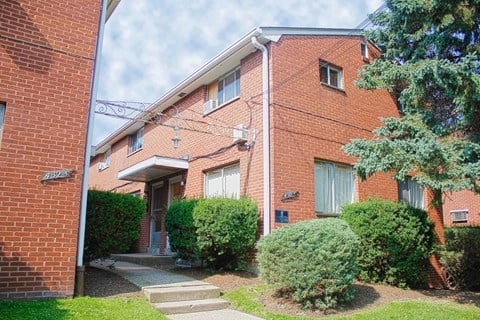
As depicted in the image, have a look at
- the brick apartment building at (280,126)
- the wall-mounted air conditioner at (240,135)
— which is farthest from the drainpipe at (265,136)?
the wall-mounted air conditioner at (240,135)

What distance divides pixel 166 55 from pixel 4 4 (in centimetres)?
886

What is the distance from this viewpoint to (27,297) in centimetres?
612

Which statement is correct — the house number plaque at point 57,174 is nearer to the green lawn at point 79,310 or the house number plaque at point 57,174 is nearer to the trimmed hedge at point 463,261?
the green lawn at point 79,310

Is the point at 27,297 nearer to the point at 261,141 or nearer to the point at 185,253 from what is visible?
the point at 185,253

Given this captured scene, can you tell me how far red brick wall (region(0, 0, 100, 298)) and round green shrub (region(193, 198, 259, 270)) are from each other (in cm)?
293

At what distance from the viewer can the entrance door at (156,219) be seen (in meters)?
14.6


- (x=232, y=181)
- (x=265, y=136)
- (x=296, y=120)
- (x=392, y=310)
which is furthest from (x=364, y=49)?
(x=392, y=310)

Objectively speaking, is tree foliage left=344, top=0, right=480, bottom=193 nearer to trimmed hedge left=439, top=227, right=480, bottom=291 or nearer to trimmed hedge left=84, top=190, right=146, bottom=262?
trimmed hedge left=84, top=190, right=146, bottom=262

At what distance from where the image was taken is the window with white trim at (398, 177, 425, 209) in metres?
13.1

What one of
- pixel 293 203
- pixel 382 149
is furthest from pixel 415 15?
pixel 293 203

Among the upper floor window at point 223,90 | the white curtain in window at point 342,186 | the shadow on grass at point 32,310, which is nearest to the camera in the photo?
the shadow on grass at point 32,310

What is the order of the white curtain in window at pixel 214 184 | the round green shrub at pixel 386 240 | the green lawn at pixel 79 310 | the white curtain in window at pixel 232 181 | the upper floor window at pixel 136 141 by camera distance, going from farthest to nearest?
1. the upper floor window at pixel 136 141
2. the white curtain in window at pixel 214 184
3. the white curtain in window at pixel 232 181
4. the round green shrub at pixel 386 240
5. the green lawn at pixel 79 310

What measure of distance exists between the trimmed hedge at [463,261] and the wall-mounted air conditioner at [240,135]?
703 centimetres

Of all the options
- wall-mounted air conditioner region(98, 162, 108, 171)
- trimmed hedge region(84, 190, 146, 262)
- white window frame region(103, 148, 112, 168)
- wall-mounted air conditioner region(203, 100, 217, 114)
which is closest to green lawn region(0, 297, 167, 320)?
trimmed hedge region(84, 190, 146, 262)
